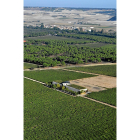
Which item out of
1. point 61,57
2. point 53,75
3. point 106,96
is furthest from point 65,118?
point 61,57

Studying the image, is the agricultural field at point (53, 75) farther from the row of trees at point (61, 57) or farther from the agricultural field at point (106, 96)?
the agricultural field at point (106, 96)

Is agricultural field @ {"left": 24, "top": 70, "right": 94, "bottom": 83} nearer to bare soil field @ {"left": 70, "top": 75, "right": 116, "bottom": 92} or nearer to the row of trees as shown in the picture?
bare soil field @ {"left": 70, "top": 75, "right": 116, "bottom": 92}

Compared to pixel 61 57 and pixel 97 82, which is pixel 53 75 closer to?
pixel 97 82

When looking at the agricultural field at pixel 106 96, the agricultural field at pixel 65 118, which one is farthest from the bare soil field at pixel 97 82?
the agricultural field at pixel 65 118

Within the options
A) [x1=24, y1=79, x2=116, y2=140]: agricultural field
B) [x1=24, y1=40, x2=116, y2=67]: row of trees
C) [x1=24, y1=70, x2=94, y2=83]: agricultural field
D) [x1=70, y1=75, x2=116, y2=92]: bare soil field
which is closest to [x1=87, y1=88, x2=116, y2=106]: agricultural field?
[x1=24, y1=79, x2=116, y2=140]: agricultural field

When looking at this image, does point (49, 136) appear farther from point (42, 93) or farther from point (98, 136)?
point (42, 93)
